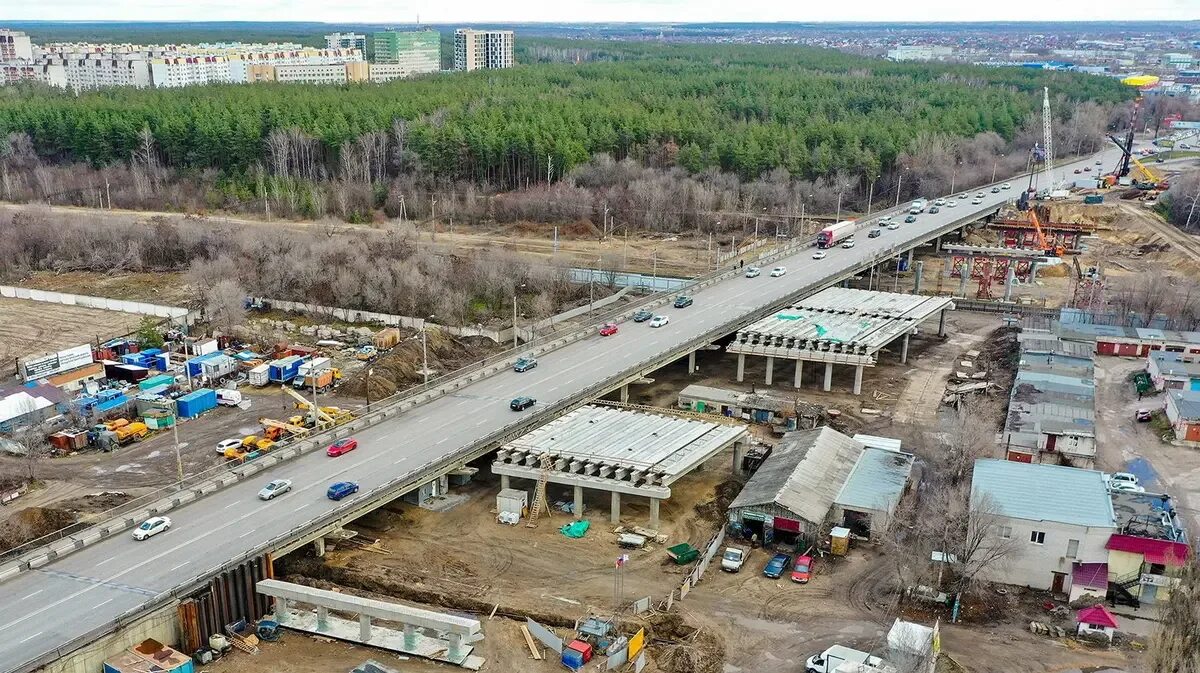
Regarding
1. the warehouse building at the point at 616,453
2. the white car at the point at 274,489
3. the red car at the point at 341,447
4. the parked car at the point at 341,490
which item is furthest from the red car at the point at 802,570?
the white car at the point at 274,489

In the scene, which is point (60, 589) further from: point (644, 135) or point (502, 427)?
point (644, 135)

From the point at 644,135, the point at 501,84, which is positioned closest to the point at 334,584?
the point at 644,135

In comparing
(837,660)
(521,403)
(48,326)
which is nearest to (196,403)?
(521,403)

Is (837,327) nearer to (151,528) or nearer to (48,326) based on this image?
(151,528)

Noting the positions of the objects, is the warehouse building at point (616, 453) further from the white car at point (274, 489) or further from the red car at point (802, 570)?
the white car at point (274, 489)

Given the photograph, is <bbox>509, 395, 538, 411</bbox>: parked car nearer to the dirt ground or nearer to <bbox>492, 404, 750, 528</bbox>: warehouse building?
<bbox>492, 404, 750, 528</bbox>: warehouse building

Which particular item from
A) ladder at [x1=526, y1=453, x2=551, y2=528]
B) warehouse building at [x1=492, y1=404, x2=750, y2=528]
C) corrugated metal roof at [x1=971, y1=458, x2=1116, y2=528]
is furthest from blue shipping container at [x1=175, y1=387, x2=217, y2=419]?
corrugated metal roof at [x1=971, y1=458, x2=1116, y2=528]
